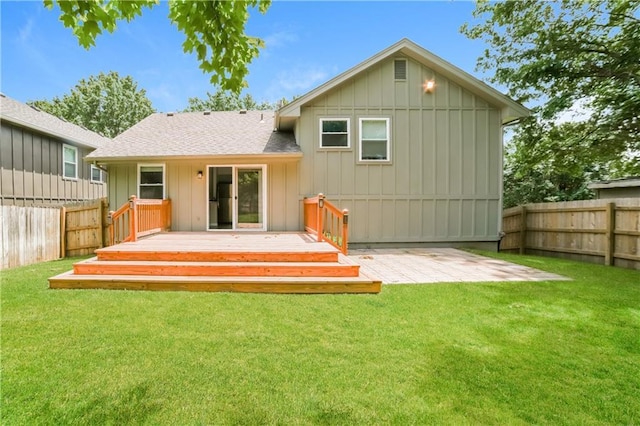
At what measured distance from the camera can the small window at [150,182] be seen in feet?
29.9

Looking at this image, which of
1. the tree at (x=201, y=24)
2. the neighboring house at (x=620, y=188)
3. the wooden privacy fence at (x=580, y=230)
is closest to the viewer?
the tree at (x=201, y=24)

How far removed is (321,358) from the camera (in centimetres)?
279

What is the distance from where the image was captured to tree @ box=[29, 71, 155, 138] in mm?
26062

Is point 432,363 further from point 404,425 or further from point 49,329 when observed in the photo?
point 49,329

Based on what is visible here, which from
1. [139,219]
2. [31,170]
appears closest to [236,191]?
[139,219]

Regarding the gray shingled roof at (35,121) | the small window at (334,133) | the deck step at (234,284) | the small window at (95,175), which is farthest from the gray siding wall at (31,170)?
the small window at (334,133)

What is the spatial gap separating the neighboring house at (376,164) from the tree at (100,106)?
21594mm

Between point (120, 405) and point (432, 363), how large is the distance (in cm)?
258

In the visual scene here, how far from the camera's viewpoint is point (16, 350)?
290 centimetres

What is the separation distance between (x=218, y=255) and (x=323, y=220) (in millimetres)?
2376

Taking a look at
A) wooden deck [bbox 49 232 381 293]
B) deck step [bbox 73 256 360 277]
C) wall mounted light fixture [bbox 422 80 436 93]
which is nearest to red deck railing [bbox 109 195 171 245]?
wooden deck [bbox 49 232 381 293]

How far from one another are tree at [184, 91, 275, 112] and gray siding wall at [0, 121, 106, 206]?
17.5 meters

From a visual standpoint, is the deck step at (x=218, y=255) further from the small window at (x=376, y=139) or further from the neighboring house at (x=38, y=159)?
the neighboring house at (x=38, y=159)

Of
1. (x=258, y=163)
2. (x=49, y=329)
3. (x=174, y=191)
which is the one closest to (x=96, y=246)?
(x=174, y=191)
